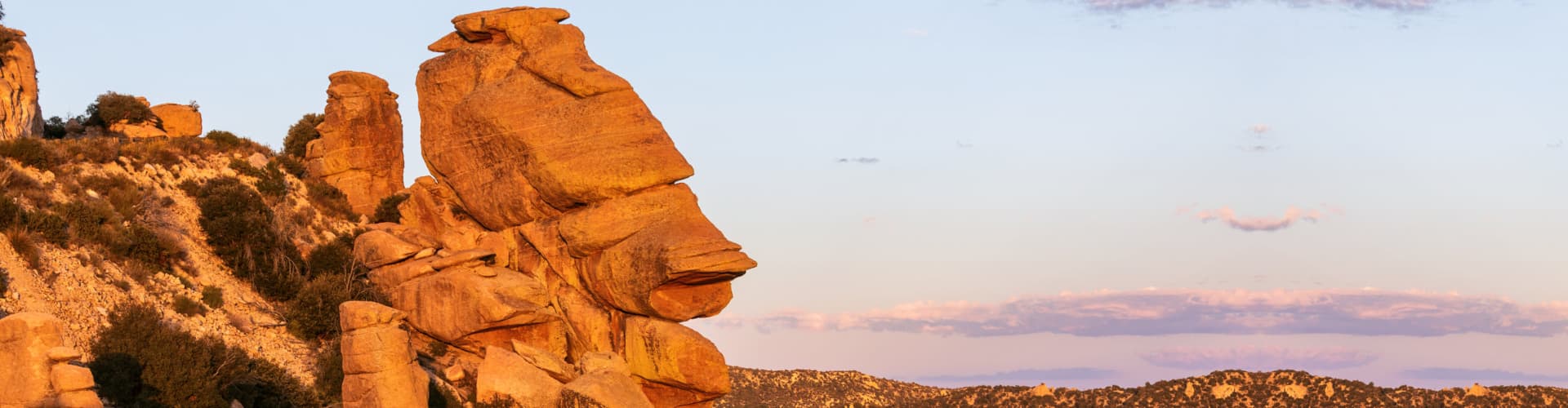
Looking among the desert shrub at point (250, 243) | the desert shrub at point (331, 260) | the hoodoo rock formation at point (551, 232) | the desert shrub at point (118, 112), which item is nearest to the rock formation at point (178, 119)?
the desert shrub at point (118, 112)

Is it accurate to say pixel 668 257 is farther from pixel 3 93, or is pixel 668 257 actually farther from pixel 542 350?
pixel 3 93

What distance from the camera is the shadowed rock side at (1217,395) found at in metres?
63.6

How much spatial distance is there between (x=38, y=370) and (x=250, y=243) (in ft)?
75.4

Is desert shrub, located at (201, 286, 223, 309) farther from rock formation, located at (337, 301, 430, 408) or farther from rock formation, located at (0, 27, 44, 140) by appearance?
rock formation, located at (0, 27, 44, 140)

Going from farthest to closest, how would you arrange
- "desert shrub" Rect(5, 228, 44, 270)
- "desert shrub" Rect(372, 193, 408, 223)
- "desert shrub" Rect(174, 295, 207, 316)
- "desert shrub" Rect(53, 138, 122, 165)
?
1. "desert shrub" Rect(372, 193, 408, 223)
2. "desert shrub" Rect(53, 138, 122, 165)
3. "desert shrub" Rect(174, 295, 207, 316)
4. "desert shrub" Rect(5, 228, 44, 270)

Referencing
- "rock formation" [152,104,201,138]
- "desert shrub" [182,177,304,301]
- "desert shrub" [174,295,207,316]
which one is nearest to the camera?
"desert shrub" [174,295,207,316]

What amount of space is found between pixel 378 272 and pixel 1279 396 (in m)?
32.3

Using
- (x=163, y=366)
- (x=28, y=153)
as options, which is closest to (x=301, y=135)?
(x=28, y=153)

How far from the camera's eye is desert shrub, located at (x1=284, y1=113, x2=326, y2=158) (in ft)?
208

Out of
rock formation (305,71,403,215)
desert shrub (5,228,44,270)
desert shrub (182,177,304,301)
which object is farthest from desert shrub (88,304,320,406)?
rock formation (305,71,403,215)

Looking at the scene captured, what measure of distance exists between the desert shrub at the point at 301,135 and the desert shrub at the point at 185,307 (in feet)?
60.6

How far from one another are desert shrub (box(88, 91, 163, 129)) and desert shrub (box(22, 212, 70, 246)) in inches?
1028

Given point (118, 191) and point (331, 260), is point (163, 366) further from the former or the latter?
point (331, 260)

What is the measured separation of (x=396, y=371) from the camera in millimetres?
35562
